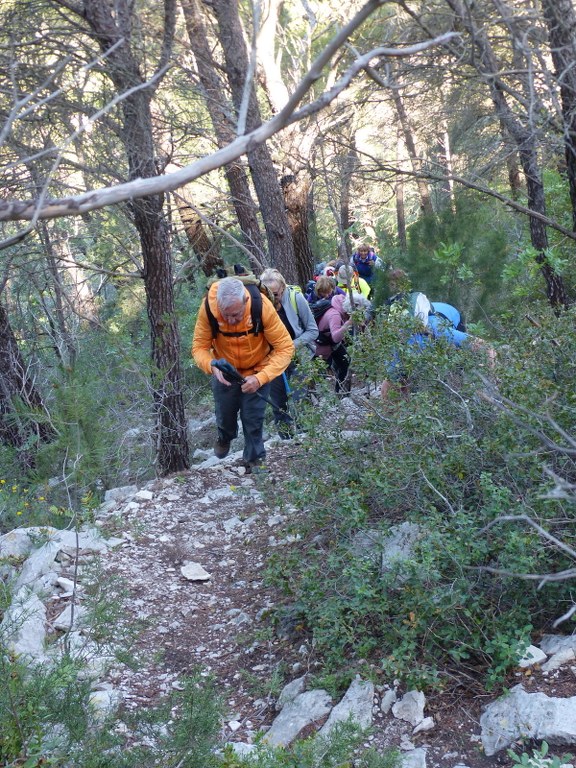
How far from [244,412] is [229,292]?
1.17 meters

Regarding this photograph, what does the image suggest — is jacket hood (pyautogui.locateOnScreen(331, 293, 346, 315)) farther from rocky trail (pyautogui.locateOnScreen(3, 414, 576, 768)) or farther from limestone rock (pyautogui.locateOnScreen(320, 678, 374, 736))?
limestone rock (pyautogui.locateOnScreen(320, 678, 374, 736))

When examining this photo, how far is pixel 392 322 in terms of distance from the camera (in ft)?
16.4

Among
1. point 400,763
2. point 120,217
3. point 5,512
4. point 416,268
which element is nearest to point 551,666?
point 400,763

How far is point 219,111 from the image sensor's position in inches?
347

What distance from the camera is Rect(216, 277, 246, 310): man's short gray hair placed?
5.61 m

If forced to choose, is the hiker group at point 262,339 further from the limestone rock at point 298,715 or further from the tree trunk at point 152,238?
the limestone rock at point 298,715

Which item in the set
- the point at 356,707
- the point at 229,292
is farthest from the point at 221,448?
the point at 356,707

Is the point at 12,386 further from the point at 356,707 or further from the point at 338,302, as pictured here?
the point at 356,707

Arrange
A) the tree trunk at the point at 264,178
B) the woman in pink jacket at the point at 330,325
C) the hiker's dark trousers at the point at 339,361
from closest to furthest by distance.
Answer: the woman in pink jacket at the point at 330,325 → the hiker's dark trousers at the point at 339,361 → the tree trunk at the point at 264,178

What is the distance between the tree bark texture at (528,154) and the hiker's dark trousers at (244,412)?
2556 millimetres

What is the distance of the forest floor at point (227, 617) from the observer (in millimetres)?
3207

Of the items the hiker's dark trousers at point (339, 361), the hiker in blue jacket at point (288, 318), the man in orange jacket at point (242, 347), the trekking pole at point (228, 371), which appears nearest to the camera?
the man in orange jacket at point (242, 347)

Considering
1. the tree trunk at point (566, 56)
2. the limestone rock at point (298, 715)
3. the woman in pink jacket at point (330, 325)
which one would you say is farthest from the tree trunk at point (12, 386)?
the tree trunk at point (566, 56)

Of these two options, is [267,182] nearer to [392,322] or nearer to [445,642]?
[392,322]
